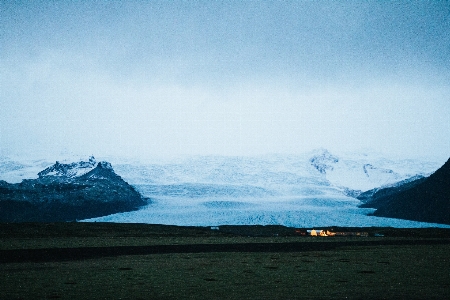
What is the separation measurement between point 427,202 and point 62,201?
7417 centimetres

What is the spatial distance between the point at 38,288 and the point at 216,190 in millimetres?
90490

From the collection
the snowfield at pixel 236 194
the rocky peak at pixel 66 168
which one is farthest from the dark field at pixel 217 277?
the rocky peak at pixel 66 168

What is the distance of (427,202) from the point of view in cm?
8519

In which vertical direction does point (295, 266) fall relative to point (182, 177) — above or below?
below

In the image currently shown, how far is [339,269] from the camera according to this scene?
15.6 metres

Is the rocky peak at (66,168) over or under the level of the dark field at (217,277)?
over

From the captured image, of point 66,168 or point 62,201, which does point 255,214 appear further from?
point 66,168

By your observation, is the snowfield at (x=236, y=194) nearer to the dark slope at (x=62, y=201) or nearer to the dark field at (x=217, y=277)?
the dark slope at (x=62, y=201)

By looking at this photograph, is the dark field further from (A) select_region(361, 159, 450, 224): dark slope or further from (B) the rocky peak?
(B) the rocky peak

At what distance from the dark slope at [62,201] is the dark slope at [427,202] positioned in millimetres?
54411

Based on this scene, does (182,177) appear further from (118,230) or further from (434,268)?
(434,268)

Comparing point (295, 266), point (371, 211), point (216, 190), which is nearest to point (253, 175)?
point (216, 190)

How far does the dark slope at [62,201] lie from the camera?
84750 millimetres

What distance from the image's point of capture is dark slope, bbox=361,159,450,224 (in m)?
81.7
